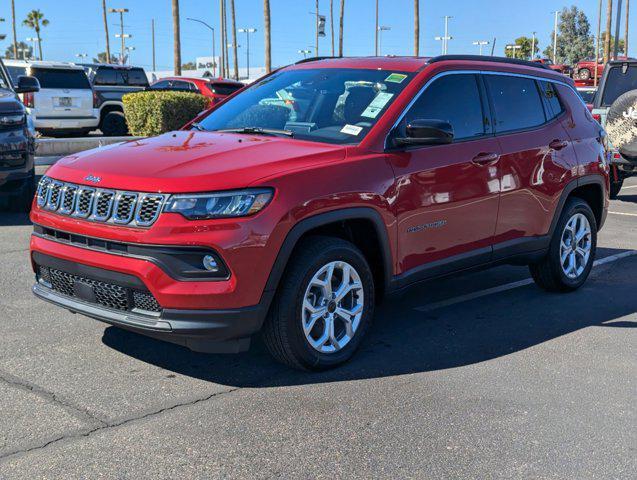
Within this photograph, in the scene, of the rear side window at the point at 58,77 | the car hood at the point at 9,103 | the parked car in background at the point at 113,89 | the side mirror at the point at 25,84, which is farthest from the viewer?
the parked car in background at the point at 113,89

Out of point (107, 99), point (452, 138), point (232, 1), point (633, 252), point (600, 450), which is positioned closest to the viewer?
point (600, 450)

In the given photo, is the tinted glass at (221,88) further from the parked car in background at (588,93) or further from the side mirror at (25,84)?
the side mirror at (25,84)

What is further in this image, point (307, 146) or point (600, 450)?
point (307, 146)

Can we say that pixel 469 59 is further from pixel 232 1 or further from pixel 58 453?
pixel 232 1

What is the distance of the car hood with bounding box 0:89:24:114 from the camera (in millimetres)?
8586

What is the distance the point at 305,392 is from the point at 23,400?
146 centimetres

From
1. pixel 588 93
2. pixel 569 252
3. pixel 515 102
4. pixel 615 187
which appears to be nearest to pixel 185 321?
pixel 515 102

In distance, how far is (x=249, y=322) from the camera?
4105 millimetres

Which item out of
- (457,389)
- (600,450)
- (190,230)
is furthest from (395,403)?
(190,230)

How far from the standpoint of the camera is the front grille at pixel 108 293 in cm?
412

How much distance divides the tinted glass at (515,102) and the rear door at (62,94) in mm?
14572

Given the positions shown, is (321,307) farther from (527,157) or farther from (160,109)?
(160,109)

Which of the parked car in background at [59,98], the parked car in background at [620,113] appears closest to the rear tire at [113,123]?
the parked car in background at [59,98]

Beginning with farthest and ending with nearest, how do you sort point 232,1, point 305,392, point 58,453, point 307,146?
point 232,1 < point 307,146 < point 305,392 < point 58,453
